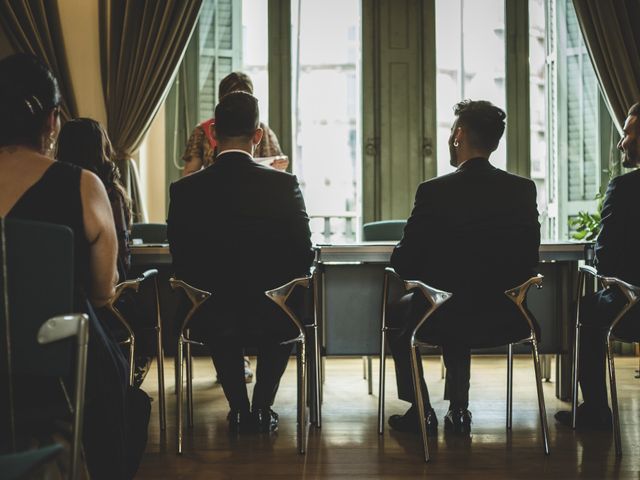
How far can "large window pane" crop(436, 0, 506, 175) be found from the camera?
18.8 ft

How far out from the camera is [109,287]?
179 cm

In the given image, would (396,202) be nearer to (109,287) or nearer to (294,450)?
(294,450)

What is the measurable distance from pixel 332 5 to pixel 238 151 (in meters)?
3.24

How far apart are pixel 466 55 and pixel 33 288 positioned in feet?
16.1

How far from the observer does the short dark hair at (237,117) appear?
9.51 ft

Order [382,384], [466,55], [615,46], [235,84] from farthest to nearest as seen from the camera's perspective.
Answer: [466,55], [615,46], [235,84], [382,384]

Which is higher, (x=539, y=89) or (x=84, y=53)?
(x=84, y=53)

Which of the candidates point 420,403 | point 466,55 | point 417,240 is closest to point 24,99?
point 417,240

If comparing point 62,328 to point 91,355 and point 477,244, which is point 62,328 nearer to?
point 91,355

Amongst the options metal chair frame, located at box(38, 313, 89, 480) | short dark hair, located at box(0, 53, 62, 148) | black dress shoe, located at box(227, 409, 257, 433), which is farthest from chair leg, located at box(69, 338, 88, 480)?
black dress shoe, located at box(227, 409, 257, 433)

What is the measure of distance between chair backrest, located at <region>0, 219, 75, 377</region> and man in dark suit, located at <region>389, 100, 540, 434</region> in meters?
1.61

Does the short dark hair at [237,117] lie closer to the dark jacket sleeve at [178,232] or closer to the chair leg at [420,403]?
the dark jacket sleeve at [178,232]

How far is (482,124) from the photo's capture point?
286 centimetres

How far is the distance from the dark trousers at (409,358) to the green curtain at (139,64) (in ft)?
9.49
